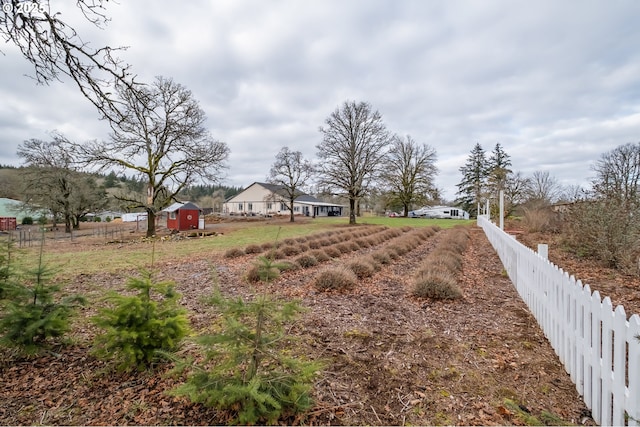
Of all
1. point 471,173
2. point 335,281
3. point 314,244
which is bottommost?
point 335,281

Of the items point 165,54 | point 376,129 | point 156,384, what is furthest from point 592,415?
point 376,129

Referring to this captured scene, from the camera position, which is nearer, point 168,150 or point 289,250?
point 289,250

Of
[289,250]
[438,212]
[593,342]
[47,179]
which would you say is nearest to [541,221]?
[289,250]

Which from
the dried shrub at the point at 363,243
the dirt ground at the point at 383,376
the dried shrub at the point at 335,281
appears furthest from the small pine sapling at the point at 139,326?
the dried shrub at the point at 363,243

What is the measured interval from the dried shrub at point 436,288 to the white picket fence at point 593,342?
127 centimetres

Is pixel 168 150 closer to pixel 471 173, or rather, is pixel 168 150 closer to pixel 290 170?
pixel 290 170

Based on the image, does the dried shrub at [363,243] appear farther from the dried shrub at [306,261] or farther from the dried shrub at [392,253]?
the dried shrub at [306,261]

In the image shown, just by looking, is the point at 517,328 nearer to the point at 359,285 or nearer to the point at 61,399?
the point at 359,285

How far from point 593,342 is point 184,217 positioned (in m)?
27.9

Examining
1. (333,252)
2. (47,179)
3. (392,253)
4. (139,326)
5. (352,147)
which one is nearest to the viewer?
(139,326)

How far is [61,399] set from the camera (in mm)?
2443

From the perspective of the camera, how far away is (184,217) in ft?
86.0

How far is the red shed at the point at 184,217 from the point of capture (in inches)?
1026

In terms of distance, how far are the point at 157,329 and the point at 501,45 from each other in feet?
38.8
